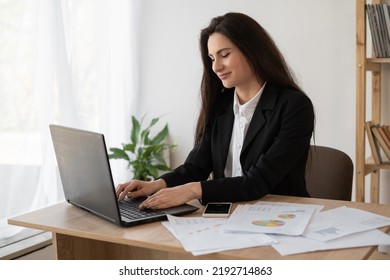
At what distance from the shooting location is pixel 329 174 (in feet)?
7.13

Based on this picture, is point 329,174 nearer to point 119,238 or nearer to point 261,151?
point 261,151

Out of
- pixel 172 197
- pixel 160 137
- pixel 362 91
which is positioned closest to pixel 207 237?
pixel 172 197

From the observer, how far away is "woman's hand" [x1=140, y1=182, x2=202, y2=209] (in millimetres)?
1598

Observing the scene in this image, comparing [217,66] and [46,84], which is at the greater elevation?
[217,66]

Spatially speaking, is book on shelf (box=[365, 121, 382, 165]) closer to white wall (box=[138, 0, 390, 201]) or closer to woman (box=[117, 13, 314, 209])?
white wall (box=[138, 0, 390, 201])

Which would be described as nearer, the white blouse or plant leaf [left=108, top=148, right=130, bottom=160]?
the white blouse

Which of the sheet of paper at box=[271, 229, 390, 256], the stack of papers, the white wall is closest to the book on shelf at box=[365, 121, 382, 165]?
the white wall

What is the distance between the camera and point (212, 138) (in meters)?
2.16

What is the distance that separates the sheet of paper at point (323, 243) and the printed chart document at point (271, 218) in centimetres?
4

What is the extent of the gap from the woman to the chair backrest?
196 millimetres

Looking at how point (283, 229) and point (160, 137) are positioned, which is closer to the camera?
point (283, 229)

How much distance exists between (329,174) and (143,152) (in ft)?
5.93

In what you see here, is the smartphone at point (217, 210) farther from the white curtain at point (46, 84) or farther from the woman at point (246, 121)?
the white curtain at point (46, 84)
